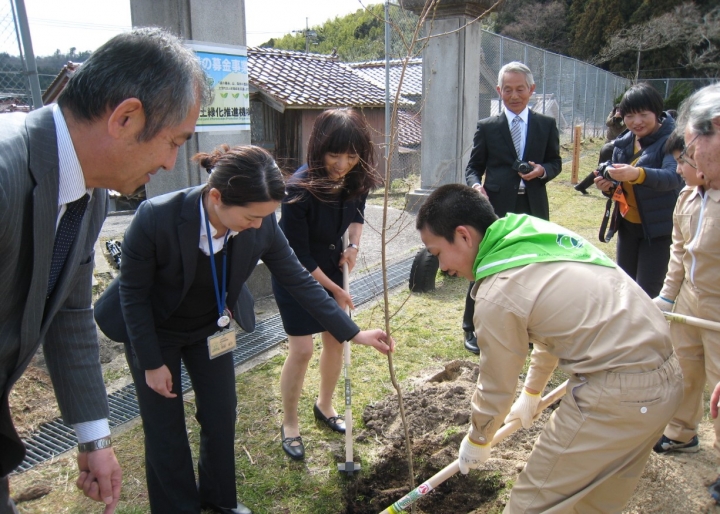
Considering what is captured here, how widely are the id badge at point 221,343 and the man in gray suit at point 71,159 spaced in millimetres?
1004

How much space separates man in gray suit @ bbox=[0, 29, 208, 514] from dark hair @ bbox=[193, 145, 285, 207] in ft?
2.11

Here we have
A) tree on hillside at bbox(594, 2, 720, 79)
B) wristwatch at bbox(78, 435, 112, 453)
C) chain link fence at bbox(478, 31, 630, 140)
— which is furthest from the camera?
tree on hillside at bbox(594, 2, 720, 79)

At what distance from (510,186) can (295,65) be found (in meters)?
15.5

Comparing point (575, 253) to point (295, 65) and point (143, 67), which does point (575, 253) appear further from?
point (295, 65)

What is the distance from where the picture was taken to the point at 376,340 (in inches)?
103

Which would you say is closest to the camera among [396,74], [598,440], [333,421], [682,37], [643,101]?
[598,440]

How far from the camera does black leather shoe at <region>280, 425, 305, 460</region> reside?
3.12 m

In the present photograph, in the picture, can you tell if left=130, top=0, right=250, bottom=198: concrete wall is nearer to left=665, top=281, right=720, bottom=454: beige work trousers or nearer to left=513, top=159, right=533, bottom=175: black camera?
left=513, top=159, right=533, bottom=175: black camera

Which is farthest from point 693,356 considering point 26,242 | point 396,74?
point 396,74

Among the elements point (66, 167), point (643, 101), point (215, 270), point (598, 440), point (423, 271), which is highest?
point (643, 101)

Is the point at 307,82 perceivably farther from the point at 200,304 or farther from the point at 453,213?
the point at 453,213

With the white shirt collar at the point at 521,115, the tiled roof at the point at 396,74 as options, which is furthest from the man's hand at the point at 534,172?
the tiled roof at the point at 396,74

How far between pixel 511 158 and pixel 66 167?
11.6 feet

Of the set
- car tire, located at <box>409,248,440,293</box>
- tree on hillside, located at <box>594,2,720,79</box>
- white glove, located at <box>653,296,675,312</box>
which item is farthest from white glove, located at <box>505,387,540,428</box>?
tree on hillside, located at <box>594,2,720,79</box>
